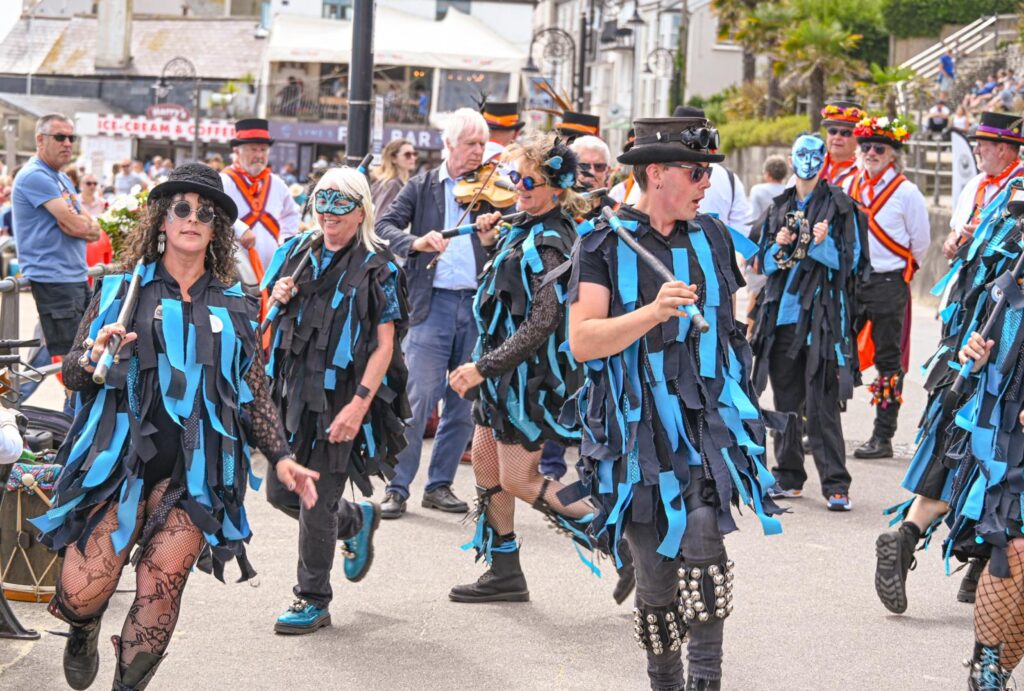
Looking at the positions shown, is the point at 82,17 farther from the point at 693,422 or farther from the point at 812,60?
the point at 693,422

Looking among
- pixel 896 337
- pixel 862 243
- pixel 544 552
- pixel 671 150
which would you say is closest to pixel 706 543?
pixel 671 150

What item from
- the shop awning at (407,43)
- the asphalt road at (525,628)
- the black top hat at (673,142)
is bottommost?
the asphalt road at (525,628)

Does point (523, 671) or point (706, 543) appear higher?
point (706, 543)

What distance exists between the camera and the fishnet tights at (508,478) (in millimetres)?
6391

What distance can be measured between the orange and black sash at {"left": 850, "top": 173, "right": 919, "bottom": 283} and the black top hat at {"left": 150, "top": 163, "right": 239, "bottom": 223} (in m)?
5.66

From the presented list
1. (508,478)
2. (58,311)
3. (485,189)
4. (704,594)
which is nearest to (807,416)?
(485,189)

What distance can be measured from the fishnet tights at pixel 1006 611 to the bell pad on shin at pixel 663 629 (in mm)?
1109

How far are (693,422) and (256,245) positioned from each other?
5981 mm

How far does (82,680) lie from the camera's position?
15.7 feet

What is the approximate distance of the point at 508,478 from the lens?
646cm

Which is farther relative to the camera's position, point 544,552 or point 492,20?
point 492,20

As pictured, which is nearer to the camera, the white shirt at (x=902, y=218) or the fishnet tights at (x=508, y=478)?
the fishnet tights at (x=508, y=478)

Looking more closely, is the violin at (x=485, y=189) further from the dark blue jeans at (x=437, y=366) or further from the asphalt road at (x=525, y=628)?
the asphalt road at (x=525, y=628)

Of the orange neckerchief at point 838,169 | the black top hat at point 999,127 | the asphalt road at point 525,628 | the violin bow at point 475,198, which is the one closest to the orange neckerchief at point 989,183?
the black top hat at point 999,127
